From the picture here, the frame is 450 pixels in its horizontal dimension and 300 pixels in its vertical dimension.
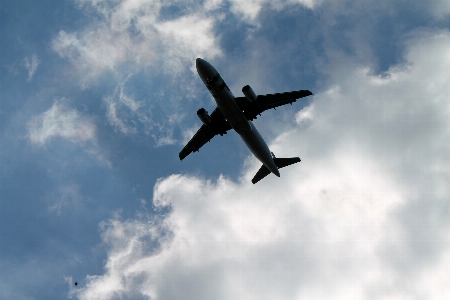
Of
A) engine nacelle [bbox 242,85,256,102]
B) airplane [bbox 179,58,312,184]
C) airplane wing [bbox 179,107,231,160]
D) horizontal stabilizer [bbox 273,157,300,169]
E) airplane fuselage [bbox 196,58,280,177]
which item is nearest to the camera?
airplane fuselage [bbox 196,58,280,177]

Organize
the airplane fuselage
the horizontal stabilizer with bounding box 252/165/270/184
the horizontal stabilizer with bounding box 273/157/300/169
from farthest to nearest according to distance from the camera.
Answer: the horizontal stabilizer with bounding box 252/165/270/184, the horizontal stabilizer with bounding box 273/157/300/169, the airplane fuselage

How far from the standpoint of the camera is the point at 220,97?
162 ft

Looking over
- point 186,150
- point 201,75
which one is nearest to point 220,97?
point 201,75

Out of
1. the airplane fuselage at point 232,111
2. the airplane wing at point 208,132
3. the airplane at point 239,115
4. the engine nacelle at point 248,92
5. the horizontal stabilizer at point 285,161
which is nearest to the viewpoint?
the airplane fuselage at point 232,111

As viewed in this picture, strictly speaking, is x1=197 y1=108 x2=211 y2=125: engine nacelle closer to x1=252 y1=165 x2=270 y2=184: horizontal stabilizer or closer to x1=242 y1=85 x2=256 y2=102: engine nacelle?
x1=242 y1=85 x2=256 y2=102: engine nacelle

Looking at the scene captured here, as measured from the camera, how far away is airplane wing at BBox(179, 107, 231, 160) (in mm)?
Answer: 58250

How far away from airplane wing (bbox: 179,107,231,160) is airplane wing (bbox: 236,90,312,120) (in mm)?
4273

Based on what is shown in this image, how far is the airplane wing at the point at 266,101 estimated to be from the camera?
54.2 m

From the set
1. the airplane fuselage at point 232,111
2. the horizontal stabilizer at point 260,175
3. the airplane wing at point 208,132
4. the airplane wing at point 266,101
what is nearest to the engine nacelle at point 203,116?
the airplane wing at point 208,132

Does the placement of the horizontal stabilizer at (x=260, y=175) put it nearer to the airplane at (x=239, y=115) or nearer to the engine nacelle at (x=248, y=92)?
the airplane at (x=239, y=115)

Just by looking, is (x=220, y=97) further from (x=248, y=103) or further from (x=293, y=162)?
(x=293, y=162)

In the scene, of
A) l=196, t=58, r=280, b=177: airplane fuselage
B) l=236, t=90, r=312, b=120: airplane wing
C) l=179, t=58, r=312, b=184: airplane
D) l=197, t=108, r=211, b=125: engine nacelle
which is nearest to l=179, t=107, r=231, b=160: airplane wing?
l=179, t=58, r=312, b=184: airplane

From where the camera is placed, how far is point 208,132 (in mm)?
60781

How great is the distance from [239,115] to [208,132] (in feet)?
37.3
